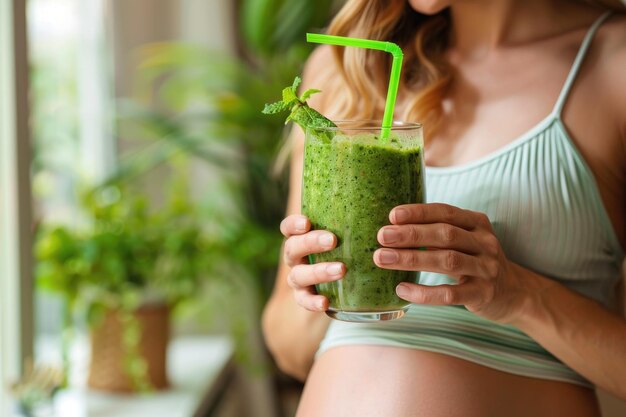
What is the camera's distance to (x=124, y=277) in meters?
2.20

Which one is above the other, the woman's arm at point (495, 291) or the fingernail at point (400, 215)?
the fingernail at point (400, 215)

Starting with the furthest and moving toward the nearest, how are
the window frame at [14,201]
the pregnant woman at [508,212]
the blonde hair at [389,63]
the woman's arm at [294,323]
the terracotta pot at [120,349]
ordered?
1. the terracotta pot at [120,349]
2. the window frame at [14,201]
3. the woman's arm at [294,323]
4. the blonde hair at [389,63]
5. the pregnant woman at [508,212]

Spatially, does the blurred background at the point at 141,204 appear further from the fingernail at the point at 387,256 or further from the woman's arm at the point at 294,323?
the fingernail at the point at 387,256

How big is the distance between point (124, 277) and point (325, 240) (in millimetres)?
1247

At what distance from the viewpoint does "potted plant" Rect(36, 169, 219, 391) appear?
2127mm

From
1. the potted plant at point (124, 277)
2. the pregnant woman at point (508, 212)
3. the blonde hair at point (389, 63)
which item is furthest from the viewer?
the potted plant at point (124, 277)

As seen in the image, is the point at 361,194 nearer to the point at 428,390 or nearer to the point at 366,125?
the point at 366,125

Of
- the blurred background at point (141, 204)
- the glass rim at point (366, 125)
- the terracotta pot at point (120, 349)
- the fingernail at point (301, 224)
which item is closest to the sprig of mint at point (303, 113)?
the glass rim at point (366, 125)

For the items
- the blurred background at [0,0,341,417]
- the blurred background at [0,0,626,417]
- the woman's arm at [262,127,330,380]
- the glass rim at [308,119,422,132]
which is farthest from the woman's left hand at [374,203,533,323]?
the blurred background at [0,0,341,417]

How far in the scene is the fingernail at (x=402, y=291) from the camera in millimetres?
1064

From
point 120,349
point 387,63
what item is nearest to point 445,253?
point 387,63

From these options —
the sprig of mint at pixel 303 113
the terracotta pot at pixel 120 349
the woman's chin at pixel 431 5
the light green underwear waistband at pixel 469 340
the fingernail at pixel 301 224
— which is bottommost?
the terracotta pot at pixel 120 349

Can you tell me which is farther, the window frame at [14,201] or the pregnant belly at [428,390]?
the window frame at [14,201]

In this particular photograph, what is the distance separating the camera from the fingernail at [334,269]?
1060 mm
